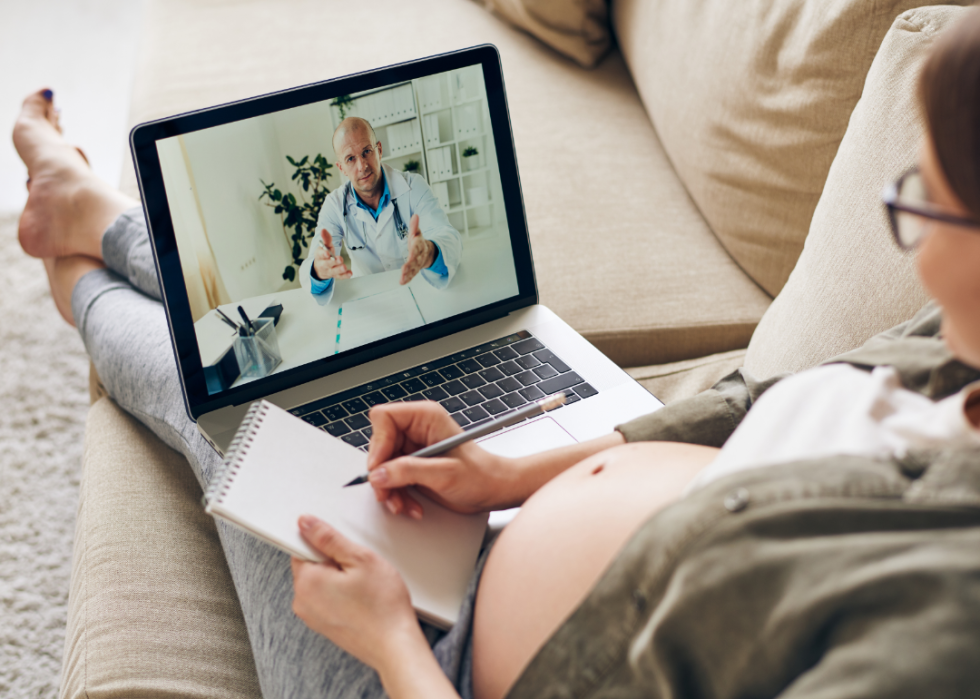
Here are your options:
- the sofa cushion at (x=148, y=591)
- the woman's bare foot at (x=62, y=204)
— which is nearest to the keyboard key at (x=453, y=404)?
the sofa cushion at (x=148, y=591)

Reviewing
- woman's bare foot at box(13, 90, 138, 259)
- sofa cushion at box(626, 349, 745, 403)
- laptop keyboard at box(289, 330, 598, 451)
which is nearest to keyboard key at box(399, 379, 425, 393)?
laptop keyboard at box(289, 330, 598, 451)

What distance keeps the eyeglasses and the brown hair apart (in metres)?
0.01

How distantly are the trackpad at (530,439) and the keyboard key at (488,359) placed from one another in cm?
10

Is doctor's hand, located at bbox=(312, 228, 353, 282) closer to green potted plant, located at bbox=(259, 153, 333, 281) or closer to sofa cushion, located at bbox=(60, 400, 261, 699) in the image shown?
green potted plant, located at bbox=(259, 153, 333, 281)

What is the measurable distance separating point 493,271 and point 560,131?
69cm

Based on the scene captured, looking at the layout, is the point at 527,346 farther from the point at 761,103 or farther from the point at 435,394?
the point at 761,103

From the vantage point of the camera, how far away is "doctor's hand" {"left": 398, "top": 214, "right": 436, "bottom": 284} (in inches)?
34.3

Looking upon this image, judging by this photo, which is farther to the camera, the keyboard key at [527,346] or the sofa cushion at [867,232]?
the keyboard key at [527,346]

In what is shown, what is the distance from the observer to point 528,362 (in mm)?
919

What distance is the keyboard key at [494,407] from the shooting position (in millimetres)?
858

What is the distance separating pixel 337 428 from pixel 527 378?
23 cm

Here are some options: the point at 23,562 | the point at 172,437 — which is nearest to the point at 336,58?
the point at 172,437

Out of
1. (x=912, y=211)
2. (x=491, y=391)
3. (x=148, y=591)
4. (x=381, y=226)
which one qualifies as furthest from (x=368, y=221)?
(x=912, y=211)

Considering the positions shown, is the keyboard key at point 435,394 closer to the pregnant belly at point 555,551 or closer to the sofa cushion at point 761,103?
the pregnant belly at point 555,551
